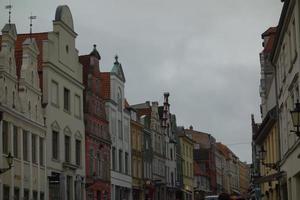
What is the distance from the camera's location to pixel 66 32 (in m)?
49.5

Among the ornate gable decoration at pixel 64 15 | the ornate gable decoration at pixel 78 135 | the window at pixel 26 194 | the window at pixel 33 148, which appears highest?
the ornate gable decoration at pixel 64 15

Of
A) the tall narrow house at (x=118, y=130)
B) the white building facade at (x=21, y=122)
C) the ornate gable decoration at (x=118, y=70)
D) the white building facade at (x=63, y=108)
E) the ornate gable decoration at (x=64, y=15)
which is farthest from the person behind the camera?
the ornate gable decoration at (x=118, y=70)

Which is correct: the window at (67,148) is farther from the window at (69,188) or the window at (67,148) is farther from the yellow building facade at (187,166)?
the yellow building facade at (187,166)

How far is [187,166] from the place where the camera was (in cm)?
9856

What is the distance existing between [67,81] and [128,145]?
61.1ft

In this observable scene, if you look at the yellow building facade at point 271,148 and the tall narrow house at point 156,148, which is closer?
the yellow building facade at point 271,148

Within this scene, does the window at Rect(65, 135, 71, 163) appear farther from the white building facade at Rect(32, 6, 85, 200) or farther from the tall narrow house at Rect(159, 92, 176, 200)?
the tall narrow house at Rect(159, 92, 176, 200)

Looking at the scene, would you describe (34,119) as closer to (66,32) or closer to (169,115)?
(66,32)

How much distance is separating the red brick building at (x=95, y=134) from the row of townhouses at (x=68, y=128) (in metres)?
0.08

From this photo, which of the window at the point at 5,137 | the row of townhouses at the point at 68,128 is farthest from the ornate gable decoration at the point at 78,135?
the window at the point at 5,137

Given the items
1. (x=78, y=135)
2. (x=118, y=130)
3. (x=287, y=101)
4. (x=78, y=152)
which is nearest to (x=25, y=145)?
(x=78, y=135)

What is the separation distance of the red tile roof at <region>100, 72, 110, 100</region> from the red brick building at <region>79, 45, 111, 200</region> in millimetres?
1315

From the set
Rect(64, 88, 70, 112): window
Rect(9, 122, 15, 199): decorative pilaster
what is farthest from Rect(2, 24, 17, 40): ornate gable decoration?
Rect(64, 88, 70, 112): window

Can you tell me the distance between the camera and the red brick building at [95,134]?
53125mm
